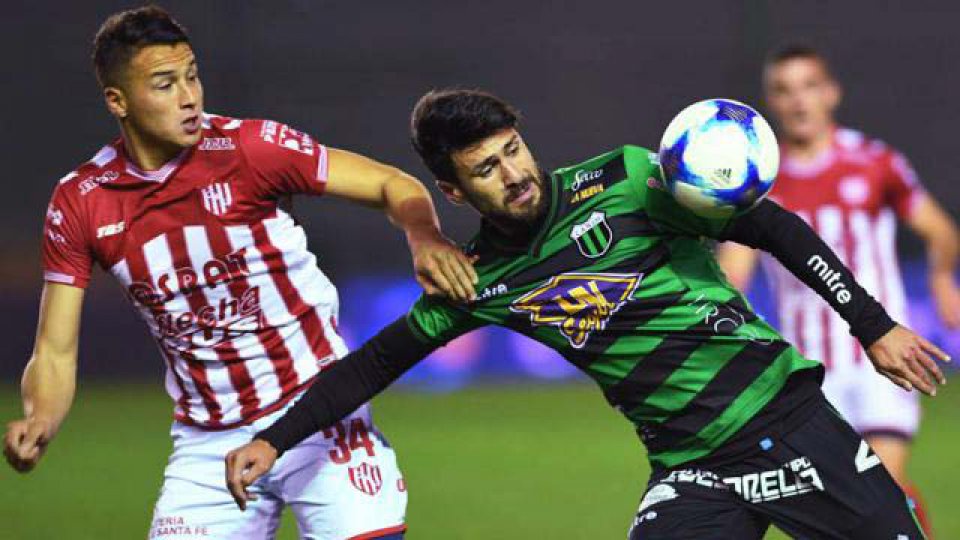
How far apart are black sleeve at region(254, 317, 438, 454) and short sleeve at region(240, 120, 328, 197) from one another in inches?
23.2

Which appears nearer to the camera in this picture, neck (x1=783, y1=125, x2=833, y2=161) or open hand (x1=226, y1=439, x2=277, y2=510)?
open hand (x1=226, y1=439, x2=277, y2=510)

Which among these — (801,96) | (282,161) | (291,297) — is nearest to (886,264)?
(801,96)

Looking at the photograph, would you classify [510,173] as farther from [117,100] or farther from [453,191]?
[117,100]

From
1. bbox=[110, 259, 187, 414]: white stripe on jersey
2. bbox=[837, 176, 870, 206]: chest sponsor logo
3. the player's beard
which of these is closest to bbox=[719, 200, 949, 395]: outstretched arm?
the player's beard

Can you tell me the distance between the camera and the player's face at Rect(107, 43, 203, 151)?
4668 millimetres

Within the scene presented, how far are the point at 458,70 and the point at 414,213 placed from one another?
30.8 feet

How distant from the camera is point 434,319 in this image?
14.4 ft

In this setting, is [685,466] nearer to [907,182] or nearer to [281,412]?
[281,412]

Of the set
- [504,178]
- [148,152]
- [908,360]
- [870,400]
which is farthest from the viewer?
[870,400]

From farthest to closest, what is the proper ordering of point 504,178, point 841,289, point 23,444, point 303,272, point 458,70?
point 458,70 → point 303,272 → point 23,444 → point 504,178 → point 841,289

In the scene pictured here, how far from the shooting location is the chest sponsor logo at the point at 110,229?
4680 millimetres

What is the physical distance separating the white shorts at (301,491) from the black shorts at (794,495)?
80cm

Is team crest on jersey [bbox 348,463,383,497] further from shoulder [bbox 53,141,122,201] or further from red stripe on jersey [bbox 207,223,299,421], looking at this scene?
shoulder [bbox 53,141,122,201]

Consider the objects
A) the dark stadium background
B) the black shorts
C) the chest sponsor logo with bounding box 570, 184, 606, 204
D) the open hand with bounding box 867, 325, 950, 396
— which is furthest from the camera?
the dark stadium background
